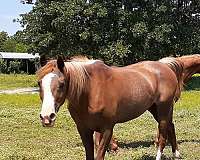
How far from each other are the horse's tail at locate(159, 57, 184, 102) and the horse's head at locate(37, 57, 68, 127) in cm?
307

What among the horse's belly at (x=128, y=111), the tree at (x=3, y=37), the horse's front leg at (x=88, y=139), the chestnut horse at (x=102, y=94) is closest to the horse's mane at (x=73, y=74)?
the chestnut horse at (x=102, y=94)

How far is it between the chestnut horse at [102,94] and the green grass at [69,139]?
128 cm

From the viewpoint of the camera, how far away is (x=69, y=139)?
31.1 feet

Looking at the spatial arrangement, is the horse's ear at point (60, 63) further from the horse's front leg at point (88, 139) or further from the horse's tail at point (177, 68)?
the horse's tail at point (177, 68)

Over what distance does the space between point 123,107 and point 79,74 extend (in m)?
0.97

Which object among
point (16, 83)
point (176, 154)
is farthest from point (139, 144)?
point (16, 83)

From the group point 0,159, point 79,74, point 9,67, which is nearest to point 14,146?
point 0,159

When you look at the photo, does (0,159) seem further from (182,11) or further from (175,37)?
(182,11)

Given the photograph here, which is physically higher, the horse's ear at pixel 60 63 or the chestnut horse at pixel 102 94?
the horse's ear at pixel 60 63

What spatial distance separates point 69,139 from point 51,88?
5156 mm

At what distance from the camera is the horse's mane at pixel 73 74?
4.65 metres

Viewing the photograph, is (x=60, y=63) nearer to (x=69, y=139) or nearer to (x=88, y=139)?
(x=88, y=139)

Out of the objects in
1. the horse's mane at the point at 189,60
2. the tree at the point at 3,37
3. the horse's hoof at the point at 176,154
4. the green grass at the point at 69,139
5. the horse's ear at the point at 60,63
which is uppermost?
the horse's ear at the point at 60,63

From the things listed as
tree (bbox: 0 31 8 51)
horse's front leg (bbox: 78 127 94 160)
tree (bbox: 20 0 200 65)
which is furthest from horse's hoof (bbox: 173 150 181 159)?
tree (bbox: 0 31 8 51)
